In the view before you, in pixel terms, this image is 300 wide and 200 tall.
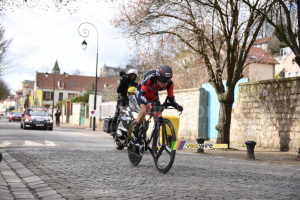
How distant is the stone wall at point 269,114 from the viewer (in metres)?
13.0

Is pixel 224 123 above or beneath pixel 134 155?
above

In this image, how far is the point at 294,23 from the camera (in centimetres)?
1362

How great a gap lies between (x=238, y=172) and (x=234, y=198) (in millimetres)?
2327

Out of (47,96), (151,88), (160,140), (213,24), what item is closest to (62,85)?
(47,96)

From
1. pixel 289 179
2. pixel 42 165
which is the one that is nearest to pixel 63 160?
pixel 42 165

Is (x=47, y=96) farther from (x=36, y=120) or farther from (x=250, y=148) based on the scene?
(x=250, y=148)

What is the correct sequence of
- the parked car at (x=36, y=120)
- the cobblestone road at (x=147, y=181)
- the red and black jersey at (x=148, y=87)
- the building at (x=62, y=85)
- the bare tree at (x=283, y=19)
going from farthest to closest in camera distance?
1. the building at (x=62, y=85)
2. the parked car at (x=36, y=120)
3. the bare tree at (x=283, y=19)
4. the red and black jersey at (x=148, y=87)
5. the cobblestone road at (x=147, y=181)

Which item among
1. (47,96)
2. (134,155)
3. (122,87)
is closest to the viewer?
(134,155)

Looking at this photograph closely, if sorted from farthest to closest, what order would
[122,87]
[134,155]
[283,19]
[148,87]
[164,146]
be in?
[283,19], [122,87], [134,155], [148,87], [164,146]

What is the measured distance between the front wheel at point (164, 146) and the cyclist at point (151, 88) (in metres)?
0.41

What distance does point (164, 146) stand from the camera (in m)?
5.79

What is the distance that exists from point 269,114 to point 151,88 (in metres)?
9.22

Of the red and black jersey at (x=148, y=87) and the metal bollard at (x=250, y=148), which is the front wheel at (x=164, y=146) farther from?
the metal bollard at (x=250, y=148)

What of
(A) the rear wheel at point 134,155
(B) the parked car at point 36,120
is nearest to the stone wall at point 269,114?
(A) the rear wheel at point 134,155
